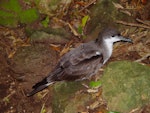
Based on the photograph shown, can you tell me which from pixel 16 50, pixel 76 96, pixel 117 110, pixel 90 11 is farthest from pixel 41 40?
pixel 117 110

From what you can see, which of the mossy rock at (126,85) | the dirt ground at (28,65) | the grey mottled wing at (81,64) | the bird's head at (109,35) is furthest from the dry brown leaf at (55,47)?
the mossy rock at (126,85)

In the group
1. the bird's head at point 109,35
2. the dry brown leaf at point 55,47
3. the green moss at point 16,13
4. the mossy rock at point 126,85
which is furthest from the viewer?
the green moss at point 16,13

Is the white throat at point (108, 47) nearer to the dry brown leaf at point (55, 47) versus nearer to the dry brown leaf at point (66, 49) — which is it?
the dry brown leaf at point (66, 49)

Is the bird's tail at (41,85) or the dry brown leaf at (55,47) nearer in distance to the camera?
the bird's tail at (41,85)

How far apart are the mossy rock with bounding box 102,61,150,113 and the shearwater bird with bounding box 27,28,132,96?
31cm

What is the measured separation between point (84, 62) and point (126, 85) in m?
1.00

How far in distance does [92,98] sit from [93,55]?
2.91 ft

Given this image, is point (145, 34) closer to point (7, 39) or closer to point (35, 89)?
point (35, 89)

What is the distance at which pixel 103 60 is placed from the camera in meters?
6.72

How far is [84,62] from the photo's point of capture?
21.5 ft

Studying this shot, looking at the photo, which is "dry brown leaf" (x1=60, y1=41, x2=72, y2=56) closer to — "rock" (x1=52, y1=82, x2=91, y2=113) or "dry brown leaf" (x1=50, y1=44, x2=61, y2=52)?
"dry brown leaf" (x1=50, y1=44, x2=61, y2=52)

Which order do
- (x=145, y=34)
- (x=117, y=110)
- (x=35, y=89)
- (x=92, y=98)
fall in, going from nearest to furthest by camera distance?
(x=117, y=110) → (x=92, y=98) → (x=35, y=89) → (x=145, y=34)

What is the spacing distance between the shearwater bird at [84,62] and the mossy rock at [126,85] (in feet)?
1.02

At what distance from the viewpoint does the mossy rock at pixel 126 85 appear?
235 inches
